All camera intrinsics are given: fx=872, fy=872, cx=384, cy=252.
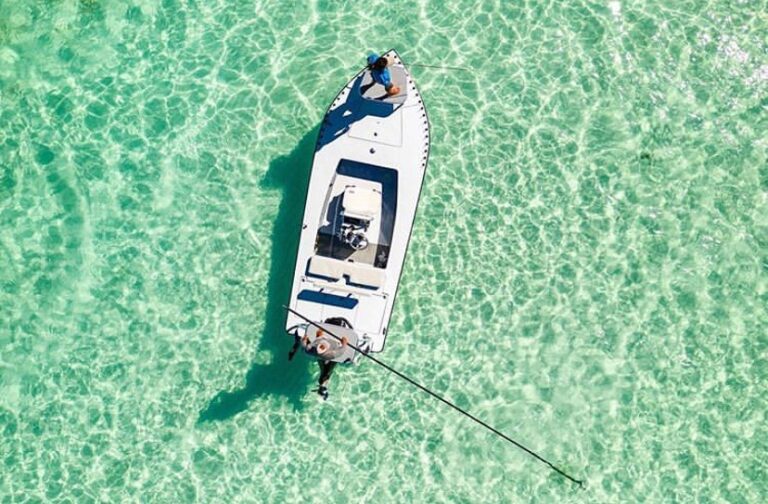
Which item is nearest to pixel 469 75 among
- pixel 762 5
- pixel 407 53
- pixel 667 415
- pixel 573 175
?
pixel 407 53

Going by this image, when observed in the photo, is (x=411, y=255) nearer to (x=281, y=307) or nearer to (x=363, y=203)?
(x=363, y=203)

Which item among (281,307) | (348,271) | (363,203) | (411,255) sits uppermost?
(363,203)

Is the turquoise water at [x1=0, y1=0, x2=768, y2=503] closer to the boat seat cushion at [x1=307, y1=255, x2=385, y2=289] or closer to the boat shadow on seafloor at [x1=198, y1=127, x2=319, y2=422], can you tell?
the boat shadow on seafloor at [x1=198, y1=127, x2=319, y2=422]

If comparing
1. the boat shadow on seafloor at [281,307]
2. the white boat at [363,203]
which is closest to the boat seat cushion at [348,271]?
the white boat at [363,203]

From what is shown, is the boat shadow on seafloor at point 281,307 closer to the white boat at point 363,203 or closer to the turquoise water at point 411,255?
the turquoise water at point 411,255

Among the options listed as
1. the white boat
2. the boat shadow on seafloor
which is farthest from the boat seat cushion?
the boat shadow on seafloor

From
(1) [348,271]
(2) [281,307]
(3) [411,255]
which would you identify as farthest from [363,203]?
(2) [281,307]
